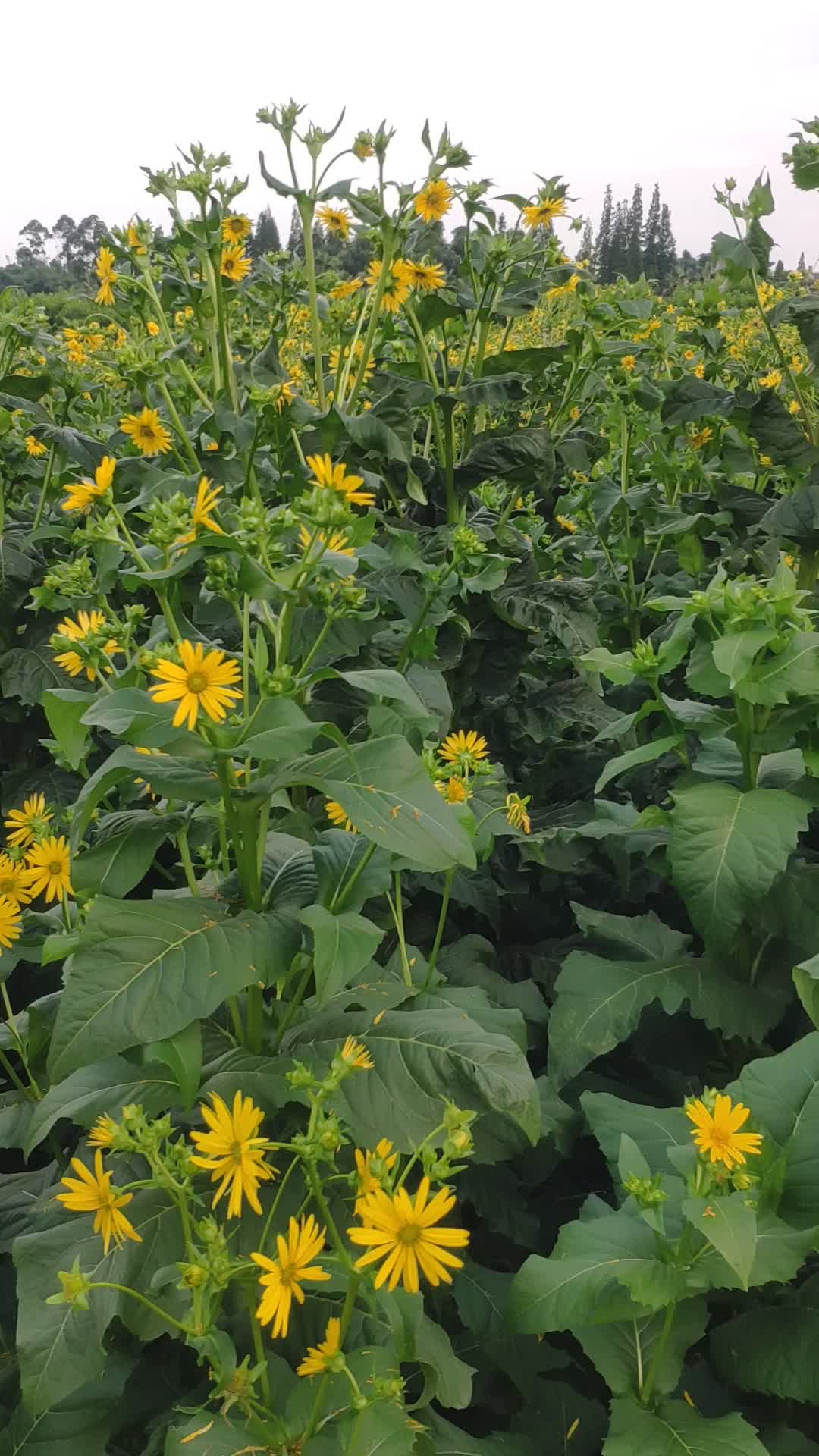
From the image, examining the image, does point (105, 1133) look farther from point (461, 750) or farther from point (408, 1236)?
point (461, 750)

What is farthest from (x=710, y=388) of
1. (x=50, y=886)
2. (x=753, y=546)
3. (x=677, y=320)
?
(x=677, y=320)

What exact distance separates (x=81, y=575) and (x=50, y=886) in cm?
53

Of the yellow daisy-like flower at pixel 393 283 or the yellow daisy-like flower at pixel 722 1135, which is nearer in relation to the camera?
the yellow daisy-like flower at pixel 722 1135

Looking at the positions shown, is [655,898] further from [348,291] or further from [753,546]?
[348,291]

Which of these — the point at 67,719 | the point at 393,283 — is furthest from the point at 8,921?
the point at 393,283

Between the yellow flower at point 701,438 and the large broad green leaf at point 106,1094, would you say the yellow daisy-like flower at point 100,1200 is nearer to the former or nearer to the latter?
the large broad green leaf at point 106,1094

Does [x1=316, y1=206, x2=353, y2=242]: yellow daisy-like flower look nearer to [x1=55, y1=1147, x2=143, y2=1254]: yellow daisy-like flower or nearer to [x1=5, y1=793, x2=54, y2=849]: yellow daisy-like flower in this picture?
[x1=5, y1=793, x2=54, y2=849]: yellow daisy-like flower

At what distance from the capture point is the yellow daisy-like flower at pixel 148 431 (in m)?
2.25

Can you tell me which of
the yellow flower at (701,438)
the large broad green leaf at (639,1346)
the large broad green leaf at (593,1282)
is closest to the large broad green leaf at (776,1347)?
the large broad green leaf at (639,1346)

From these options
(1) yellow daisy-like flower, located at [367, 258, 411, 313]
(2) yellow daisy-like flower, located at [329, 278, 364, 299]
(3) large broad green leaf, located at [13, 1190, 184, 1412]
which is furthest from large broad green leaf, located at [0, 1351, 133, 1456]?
(2) yellow daisy-like flower, located at [329, 278, 364, 299]

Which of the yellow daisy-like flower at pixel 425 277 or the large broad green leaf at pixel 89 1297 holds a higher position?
the yellow daisy-like flower at pixel 425 277

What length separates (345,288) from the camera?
291 cm

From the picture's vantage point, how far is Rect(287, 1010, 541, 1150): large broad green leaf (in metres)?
1.23

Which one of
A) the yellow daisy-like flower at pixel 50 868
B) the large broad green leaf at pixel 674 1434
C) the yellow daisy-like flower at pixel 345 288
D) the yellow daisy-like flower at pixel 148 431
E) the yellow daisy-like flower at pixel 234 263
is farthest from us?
the yellow daisy-like flower at pixel 345 288
